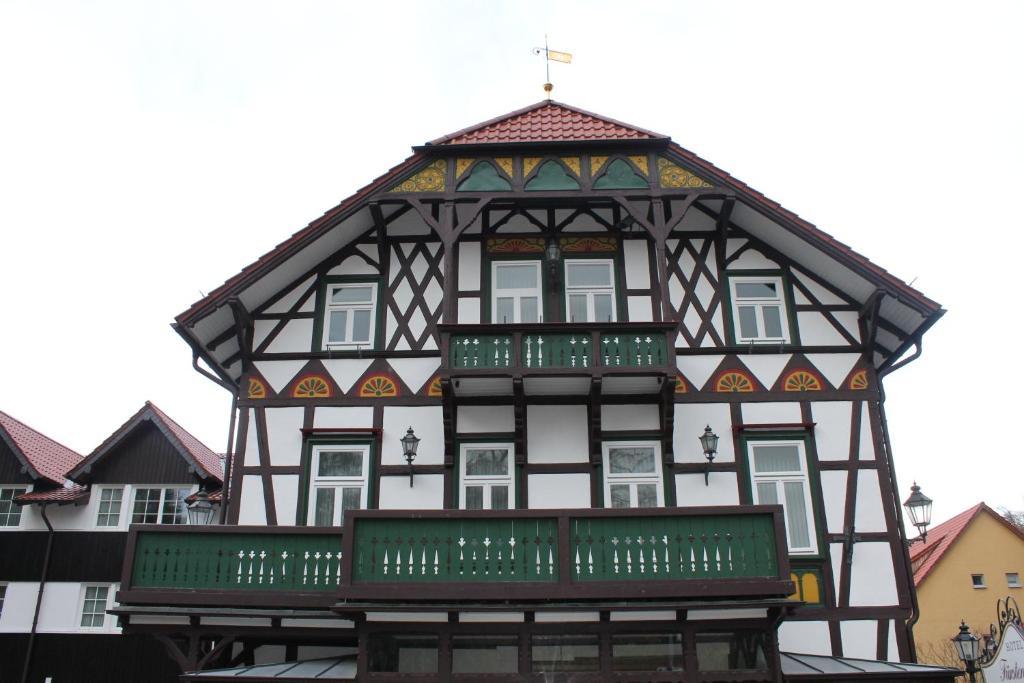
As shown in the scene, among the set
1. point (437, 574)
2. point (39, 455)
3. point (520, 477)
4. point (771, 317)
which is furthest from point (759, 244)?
point (39, 455)

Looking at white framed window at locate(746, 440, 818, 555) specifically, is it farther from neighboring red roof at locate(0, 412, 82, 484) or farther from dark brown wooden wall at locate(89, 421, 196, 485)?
neighboring red roof at locate(0, 412, 82, 484)

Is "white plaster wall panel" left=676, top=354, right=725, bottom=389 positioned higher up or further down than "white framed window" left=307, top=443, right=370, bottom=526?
higher up

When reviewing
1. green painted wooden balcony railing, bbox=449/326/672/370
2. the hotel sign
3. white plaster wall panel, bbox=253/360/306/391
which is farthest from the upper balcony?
the hotel sign

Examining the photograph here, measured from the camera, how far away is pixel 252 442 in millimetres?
16047

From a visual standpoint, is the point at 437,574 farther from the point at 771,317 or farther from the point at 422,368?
the point at 771,317

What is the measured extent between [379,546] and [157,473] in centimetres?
1304

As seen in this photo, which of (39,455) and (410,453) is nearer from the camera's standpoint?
(410,453)

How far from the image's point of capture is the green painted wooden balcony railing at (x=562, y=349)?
1502 centimetres

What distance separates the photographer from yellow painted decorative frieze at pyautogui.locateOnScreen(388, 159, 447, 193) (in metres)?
16.3

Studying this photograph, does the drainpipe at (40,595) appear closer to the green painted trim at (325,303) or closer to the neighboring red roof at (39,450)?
the neighboring red roof at (39,450)

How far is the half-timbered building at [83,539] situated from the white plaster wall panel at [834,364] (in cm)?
1532

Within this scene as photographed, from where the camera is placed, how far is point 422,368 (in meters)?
16.4

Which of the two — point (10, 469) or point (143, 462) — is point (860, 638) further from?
point (10, 469)

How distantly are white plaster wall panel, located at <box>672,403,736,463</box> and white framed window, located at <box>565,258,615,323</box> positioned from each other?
7.52 ft
